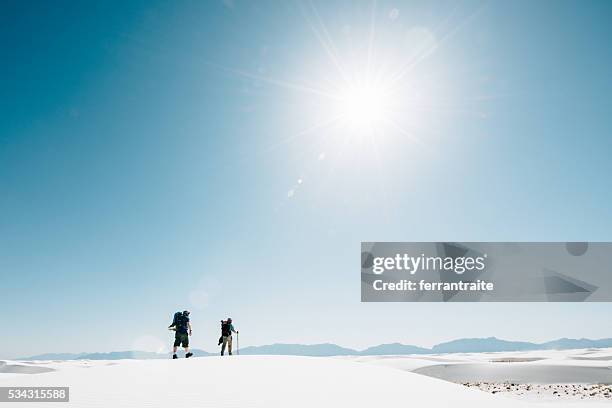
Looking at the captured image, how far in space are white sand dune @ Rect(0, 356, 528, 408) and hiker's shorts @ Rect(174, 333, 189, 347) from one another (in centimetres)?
590

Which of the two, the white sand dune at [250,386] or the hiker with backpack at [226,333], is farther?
the hiker with backpack at [226,333]

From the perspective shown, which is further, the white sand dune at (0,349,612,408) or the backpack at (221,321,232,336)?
the backpack at (221,321,232,336)

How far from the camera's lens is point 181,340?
17141 millimetres

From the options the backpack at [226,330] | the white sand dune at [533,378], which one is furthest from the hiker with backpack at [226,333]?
the white sand dune at [533,378]

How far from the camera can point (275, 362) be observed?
1147 cm

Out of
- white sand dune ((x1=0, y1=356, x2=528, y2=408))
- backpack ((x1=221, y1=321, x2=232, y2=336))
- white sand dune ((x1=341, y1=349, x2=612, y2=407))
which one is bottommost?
white sand dune ((x1=341, y1=349, x2=612, y2=407))

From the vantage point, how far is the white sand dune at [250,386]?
7.88m

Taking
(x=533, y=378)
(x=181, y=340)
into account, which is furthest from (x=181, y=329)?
(x=533, y=378)

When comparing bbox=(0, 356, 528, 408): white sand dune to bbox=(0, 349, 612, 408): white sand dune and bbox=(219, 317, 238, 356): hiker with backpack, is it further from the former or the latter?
bbox=(219, 317, 238, 356): hiker with backpack

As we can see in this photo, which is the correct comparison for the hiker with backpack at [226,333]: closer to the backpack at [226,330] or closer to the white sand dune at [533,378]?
the backpack at [226,330]

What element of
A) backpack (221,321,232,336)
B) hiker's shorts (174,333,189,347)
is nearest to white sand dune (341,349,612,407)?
backpack (221,321,232,336)

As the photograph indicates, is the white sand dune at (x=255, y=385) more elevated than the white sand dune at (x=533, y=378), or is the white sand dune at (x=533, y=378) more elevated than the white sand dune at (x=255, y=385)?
the white sand dune at (x=255, y=385)

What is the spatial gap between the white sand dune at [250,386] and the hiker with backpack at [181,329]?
19.4ft

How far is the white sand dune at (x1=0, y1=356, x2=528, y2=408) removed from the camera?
7.88 meters
